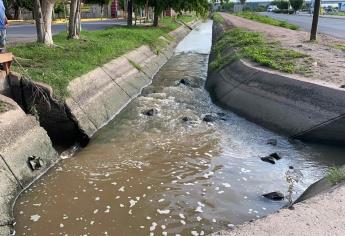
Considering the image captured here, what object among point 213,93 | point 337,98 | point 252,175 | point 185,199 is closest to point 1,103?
point 185,199

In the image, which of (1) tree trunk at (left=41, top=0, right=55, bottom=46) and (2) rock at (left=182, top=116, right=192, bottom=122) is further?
(1) tree trunk at (left=41, top=0, right=55, bottom=46)

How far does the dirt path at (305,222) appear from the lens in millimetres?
4965

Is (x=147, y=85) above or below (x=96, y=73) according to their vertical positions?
below

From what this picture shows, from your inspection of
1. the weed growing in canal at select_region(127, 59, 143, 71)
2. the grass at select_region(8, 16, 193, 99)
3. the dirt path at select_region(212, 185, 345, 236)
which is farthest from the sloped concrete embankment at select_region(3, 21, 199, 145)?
the dirt path at select_region(212, 185, 345, 236)

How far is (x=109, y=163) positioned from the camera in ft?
31.2

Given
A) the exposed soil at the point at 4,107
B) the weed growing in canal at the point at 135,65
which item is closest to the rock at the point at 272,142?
the exposed soil at the point at 4,107

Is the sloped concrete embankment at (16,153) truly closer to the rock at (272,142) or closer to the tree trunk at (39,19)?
the rock at (272,142)

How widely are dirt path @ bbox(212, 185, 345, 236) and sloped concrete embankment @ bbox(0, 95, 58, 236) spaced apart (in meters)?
3.84

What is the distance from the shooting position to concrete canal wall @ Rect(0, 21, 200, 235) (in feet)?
26.4

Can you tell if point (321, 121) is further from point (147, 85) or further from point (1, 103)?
point (147, 85)

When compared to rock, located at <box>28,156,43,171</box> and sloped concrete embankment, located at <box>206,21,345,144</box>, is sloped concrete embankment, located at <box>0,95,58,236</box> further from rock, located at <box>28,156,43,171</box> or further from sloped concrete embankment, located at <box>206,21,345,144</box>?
sloped concrete embankment, located at <box>206,21,345,144</box>

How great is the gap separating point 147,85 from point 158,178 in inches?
391

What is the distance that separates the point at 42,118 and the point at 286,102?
6434 millimetres

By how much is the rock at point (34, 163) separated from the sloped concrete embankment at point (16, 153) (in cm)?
4
